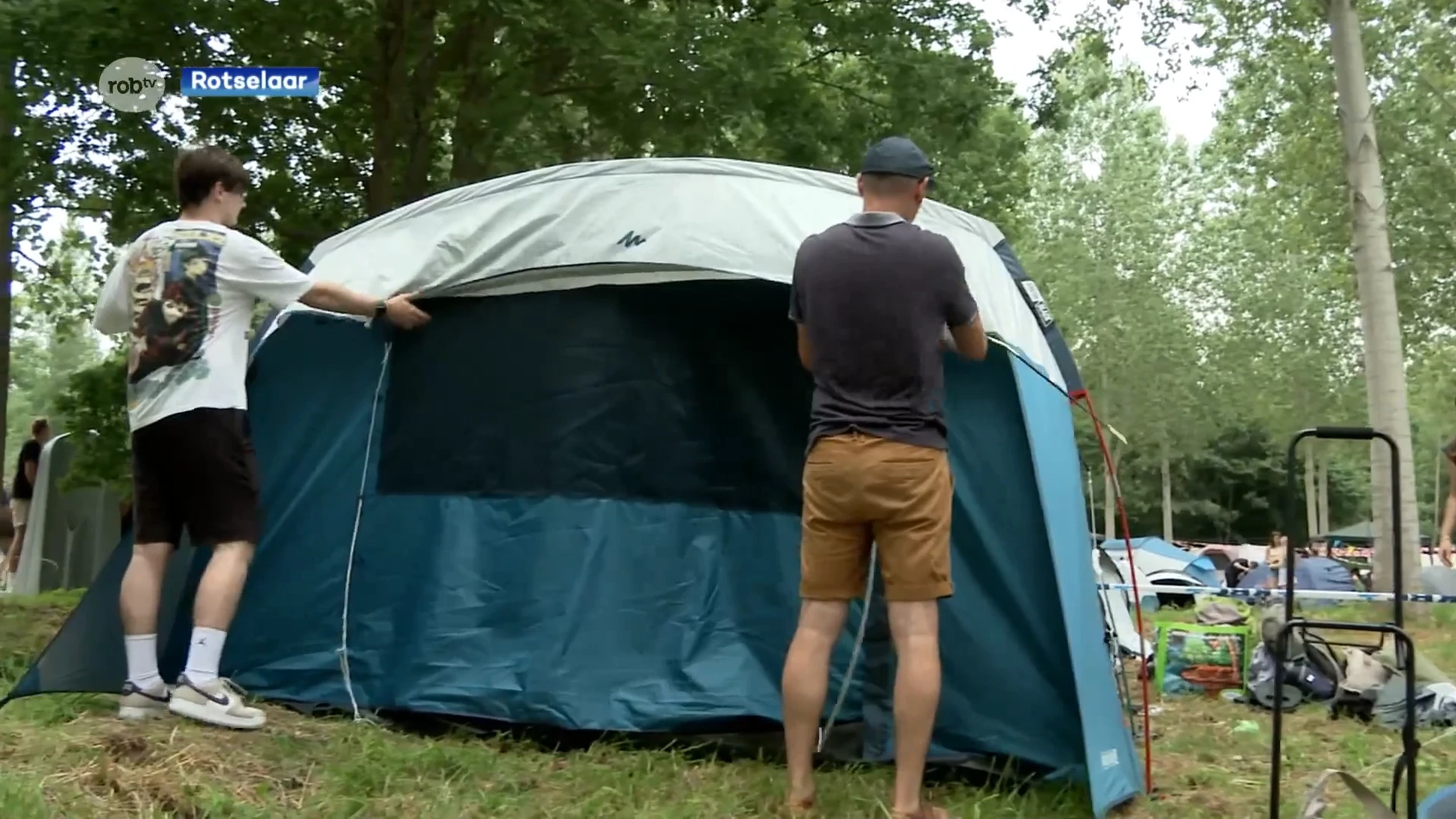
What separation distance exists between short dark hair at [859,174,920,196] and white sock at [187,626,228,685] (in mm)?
1989

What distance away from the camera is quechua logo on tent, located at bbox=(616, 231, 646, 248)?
3559 mm

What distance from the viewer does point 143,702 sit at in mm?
3223

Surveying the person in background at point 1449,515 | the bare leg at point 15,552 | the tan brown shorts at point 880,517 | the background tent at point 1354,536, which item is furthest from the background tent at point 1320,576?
the bare leg at point 15,552

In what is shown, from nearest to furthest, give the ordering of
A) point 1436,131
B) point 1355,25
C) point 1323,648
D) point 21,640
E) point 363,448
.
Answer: point 363,448, point 1323,648, point 21,640, point 1355,25, point 1436,131

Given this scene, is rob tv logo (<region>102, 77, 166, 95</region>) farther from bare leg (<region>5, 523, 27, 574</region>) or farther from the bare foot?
the bare foot

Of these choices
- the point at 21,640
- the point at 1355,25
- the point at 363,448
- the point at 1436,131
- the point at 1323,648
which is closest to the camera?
the point at 363,448

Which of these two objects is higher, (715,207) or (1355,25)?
(1355,25)

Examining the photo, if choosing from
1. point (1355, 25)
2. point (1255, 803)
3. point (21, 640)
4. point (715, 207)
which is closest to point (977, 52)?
point (1355, 25)

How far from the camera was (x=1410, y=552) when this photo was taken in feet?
27.2

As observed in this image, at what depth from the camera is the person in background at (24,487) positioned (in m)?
9.49

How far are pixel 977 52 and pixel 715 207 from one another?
16.5 feet

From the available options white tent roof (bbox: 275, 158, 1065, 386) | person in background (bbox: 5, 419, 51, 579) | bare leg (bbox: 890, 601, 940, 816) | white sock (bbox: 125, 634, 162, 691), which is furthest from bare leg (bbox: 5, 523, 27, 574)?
bare leg (bbox: 890, 601, 940, 816)

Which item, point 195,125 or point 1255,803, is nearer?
point 1255,803

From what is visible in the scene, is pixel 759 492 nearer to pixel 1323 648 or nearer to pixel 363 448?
pixel 363 448
